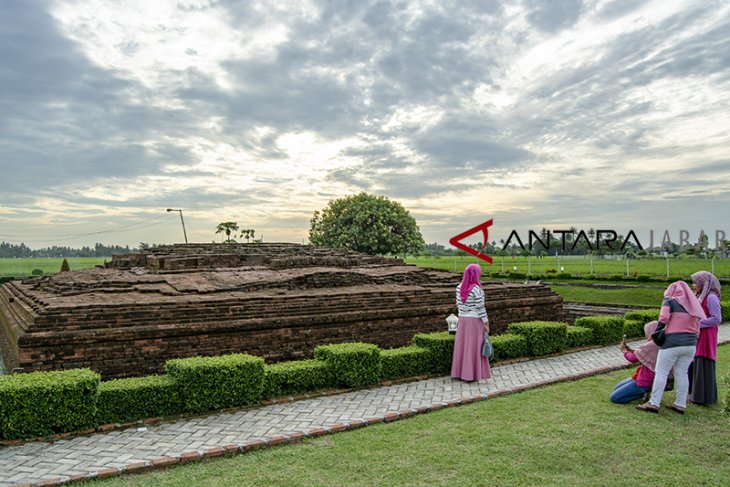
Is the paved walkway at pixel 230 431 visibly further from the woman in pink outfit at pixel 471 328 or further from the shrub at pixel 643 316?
the shrub at pixel 643 316

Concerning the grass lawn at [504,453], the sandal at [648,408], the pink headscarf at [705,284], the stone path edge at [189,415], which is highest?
the pink headscarf at [705,284]

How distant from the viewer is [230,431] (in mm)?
5238

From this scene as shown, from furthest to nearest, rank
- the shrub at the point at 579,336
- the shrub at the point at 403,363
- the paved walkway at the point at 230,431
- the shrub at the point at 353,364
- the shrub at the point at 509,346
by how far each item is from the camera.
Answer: the shrub at the point at 579,336, the shrub at the point at 509,346, the shrub at the point at 403,363, the shrub at the point at 353,364, the paved walkway at the point at 230,431

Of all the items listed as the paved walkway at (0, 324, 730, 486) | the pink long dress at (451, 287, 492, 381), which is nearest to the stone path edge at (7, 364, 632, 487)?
the paved walkway at (0, 324, 730, 486)

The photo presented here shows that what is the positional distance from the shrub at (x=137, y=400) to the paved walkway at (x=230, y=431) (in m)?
0.24

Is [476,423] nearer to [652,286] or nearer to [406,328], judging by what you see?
[406,328]

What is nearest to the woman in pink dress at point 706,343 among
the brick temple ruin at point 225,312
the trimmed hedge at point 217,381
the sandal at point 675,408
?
the sandal at point 675,408

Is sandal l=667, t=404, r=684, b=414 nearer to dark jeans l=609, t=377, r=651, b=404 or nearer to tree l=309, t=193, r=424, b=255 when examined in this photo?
dark jeans l=609, t=377, r=651, b=404

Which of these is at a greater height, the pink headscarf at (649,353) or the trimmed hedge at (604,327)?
the pink headscarf at (649,353)

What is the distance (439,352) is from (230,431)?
3.46m

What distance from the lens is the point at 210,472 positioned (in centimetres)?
425

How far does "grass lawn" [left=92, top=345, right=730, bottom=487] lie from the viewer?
161 inches

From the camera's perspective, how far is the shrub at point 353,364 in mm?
6738

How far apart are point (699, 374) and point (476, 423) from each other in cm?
273
